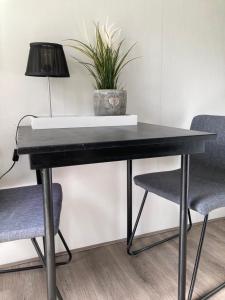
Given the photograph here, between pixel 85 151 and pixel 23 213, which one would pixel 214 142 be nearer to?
pixel 85 151

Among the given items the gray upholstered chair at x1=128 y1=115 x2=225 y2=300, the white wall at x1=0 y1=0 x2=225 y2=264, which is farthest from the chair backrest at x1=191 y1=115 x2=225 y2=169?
the white wall at x1=0 y1=0 x2=225 y2=264

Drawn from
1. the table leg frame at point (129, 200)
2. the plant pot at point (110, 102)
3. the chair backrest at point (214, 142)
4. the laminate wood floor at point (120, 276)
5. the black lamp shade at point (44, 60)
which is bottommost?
the laminate wood floor at point (120, 276)

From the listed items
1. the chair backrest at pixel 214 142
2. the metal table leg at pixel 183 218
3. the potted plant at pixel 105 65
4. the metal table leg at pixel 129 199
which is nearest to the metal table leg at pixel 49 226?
the metal table leg at pixel 183 218

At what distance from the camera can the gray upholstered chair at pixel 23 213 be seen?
3.02ft

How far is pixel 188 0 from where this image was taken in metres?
1.74

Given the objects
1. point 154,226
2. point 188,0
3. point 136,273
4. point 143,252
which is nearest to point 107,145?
point 136,273

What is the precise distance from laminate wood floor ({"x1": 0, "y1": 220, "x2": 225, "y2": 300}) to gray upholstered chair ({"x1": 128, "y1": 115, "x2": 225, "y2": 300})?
3.9 inches

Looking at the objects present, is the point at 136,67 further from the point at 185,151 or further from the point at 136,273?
the point at 136,273

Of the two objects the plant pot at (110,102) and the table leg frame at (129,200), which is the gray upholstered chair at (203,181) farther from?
the plant pot at (110,102)

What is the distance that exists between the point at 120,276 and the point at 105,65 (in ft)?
3.78

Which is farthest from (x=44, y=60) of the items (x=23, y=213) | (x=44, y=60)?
(x=23, y=213)

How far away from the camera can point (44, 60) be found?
4.06 ft

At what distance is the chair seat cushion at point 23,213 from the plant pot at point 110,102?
1.52ft

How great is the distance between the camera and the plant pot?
1335 millimetres
